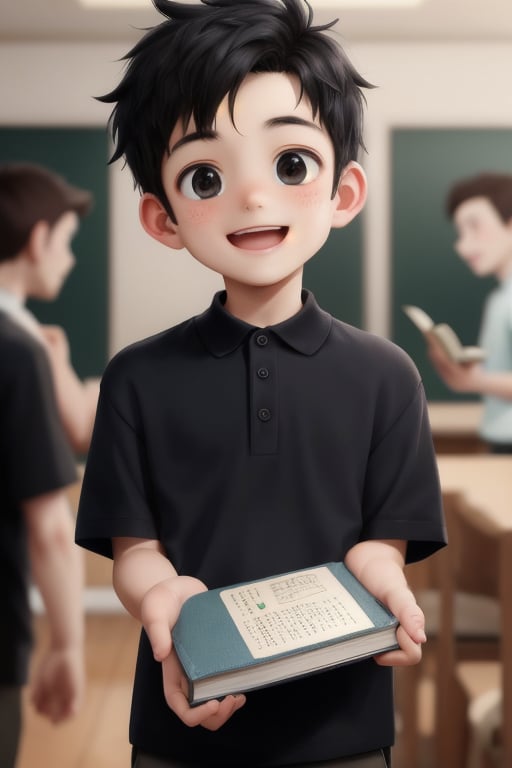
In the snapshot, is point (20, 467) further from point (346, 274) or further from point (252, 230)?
point (346, 274)

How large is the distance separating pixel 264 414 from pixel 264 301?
0.26 feet

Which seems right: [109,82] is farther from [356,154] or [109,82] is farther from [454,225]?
[454,225]

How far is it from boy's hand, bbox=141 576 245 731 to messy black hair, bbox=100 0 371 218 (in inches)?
9.5

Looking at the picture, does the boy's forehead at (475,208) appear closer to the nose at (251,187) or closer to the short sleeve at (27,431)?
the short sleeve at (27,431)

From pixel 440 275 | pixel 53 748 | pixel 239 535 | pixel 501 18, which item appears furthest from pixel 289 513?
pixel 440 275

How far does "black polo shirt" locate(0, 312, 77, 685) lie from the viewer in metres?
0.91

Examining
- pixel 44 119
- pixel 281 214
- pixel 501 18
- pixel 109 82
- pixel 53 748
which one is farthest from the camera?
pixel 44 119

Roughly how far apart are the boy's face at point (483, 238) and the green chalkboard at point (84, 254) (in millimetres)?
1059

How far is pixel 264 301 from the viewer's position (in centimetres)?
55

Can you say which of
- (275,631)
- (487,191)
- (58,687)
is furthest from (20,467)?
(487,191)

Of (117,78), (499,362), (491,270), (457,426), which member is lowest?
(457,426)

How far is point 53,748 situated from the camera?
1.52 meters

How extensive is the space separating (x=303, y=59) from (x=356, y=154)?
0.24 ft

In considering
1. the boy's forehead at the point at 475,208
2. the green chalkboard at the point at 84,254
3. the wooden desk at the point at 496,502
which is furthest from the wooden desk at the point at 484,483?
the green chalkboard at the point at 84,254
